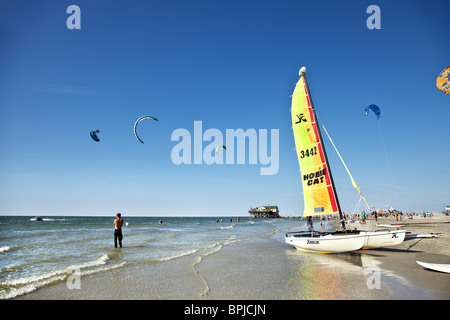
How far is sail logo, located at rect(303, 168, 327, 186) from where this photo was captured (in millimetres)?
12984

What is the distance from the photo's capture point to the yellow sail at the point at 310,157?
12.8 metres

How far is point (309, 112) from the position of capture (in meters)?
13.8

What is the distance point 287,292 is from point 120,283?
16.7 feet

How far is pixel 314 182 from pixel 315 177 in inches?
11.7

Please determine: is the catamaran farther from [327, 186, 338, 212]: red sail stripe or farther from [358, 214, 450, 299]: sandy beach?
[358, 214, 450, 299]: sandy beach

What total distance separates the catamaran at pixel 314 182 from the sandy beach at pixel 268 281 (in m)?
0.95
